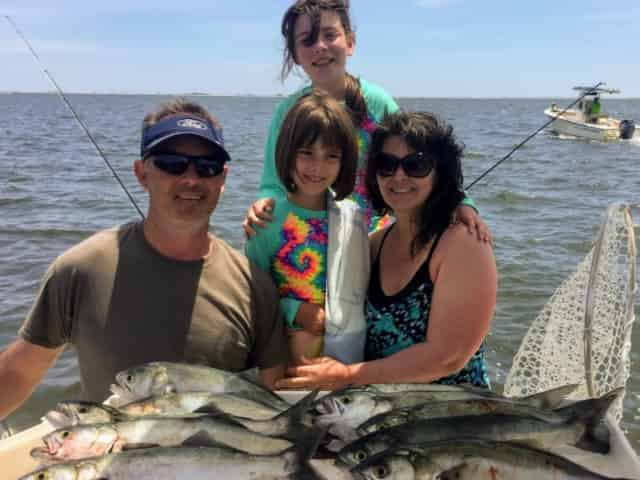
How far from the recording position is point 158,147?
2723 millimetres

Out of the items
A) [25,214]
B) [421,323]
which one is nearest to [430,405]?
[421,323]

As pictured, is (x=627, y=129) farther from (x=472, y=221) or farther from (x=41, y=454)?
(x=41, y=454)

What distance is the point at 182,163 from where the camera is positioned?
2732 millimetres

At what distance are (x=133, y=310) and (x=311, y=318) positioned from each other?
1.00 meters

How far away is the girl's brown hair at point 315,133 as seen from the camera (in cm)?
328

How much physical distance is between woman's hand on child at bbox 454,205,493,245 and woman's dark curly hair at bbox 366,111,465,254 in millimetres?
40

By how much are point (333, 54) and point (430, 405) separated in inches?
124

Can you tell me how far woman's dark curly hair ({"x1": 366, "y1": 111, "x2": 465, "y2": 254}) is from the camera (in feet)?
10.3

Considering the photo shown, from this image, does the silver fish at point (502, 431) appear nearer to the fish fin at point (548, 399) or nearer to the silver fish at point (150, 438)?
the fish fin at point (548, 399)

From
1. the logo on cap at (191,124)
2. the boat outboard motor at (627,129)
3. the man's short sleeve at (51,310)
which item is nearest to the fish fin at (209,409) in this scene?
the man's short sleeve at (51,310)

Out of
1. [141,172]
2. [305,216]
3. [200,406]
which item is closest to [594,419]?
[200,406]

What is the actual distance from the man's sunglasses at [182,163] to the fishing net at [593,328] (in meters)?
2.69

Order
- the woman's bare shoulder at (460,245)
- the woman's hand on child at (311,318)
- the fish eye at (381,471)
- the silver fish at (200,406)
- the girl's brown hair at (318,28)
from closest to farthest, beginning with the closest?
the fish eye at (381,471) < the silver fish at (200,406) < the woman's bare shoulder at (460,245) < the woman's hand on child at (311,318) < the girl's brown hair at (318,28)

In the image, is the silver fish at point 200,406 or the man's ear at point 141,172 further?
the man's ear at point 141,172
